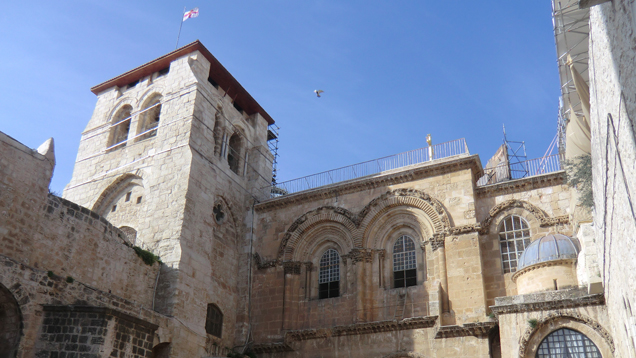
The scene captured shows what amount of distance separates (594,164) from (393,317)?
8887 millimetres

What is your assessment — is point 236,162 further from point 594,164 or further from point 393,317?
point 594,164

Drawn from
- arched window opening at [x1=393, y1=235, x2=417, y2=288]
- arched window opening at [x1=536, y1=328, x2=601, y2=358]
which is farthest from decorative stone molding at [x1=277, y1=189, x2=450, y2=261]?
arched window opening at [x1=536, y1=328, x2=601, y2=358]

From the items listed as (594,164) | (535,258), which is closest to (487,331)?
(535,258)

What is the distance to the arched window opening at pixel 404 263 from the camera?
18094 mm

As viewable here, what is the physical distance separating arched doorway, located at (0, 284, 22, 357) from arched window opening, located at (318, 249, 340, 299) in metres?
9.81

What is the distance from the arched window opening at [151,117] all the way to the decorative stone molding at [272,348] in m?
8.94

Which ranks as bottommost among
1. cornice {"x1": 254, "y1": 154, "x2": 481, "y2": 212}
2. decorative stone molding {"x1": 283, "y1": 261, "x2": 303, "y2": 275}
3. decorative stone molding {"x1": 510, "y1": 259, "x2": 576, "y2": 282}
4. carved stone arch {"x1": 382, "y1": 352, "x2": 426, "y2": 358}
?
carved stone arch {"x1": 382, "y1": 352, "x2": 426, "y2": 358}

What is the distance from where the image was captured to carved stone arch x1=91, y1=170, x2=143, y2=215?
67.0ft

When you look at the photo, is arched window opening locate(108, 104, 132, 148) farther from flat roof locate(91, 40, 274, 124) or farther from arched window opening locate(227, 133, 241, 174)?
arched window opening locate(227, 133, 241, 174)

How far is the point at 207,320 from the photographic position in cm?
1803

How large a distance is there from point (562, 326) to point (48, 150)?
1356cm

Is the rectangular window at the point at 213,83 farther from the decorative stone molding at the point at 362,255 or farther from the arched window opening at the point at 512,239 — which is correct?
the arched window opening at the point at 512,239

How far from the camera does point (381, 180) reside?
1938 cm

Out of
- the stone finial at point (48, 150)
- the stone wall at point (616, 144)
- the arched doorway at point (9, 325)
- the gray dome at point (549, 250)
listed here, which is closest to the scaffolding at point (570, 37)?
the gray dome at point (549, 250)
